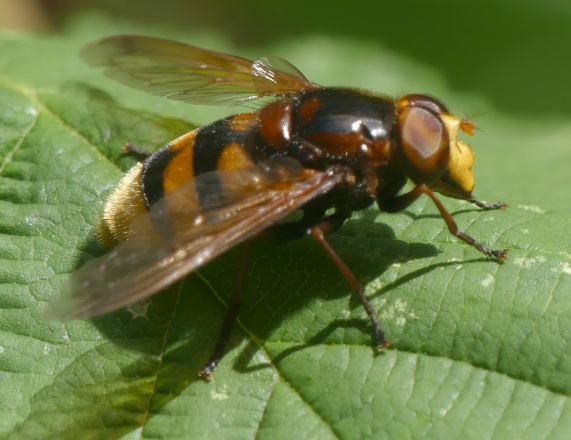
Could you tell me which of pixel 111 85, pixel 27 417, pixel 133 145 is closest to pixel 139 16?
pixel 111 85

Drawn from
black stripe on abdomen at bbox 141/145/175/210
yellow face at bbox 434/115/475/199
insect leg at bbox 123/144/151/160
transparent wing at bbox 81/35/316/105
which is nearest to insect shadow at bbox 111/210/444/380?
yellow face at bbox 434/115/475/199

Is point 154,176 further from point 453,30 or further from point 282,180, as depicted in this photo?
point 453,30

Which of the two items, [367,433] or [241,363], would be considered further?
[241,363]

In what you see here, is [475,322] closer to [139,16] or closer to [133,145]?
[133,145]

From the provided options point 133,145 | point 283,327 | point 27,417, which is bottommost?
point 27,417

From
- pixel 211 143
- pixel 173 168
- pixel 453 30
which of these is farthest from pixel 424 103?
pixel 453 30

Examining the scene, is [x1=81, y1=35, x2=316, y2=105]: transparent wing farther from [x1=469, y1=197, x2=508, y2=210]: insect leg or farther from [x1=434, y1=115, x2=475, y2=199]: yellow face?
[x1=469, y1=197, x2=508, y2=210]: insect leg
